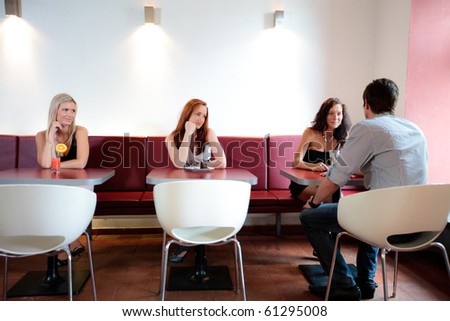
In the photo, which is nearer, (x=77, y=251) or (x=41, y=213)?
(x=41, y=213)

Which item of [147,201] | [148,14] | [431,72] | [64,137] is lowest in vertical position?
[147,201]

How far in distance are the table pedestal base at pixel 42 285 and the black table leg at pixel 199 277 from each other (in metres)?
0.59

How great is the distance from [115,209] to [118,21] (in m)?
1.85

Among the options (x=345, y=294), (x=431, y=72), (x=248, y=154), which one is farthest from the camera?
(x=248, y=154)

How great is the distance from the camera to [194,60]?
3602 mm

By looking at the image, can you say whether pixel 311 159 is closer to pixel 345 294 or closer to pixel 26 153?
pixel 345 294

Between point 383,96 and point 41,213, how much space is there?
184cm

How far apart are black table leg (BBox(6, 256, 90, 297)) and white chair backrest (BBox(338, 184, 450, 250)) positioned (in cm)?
176

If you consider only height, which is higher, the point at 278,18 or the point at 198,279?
the point at 278,18

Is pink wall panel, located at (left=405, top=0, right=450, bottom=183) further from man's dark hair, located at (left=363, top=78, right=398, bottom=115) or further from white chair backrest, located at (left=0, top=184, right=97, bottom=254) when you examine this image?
white chair backrest, located at (left=0, top=184, right=97, bottom=254)

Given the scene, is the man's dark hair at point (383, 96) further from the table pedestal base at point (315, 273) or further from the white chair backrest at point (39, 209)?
the white chair backrest at point (39, 209)

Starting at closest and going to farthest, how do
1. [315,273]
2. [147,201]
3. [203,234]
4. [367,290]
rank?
[203,234] < [367,290] < [315,273] < [147,201]

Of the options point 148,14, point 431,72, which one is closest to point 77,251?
point 148,14
